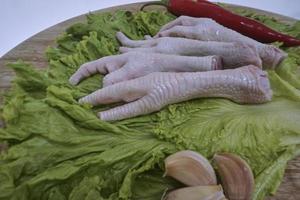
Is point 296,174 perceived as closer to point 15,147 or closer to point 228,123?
point 228,123

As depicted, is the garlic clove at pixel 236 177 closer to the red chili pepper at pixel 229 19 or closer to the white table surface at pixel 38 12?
the red chili pepper at pixel 229 19

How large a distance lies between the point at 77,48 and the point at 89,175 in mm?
728

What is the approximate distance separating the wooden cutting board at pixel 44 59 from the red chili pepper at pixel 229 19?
0.24 m

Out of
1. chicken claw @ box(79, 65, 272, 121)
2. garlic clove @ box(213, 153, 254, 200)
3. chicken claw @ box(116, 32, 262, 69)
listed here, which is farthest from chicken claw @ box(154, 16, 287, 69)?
garlic clove @ box(213, 153, 254, 200)

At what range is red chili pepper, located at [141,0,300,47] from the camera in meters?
1.93

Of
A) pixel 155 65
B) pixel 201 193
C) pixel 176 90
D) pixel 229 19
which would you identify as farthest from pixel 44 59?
pixel 201 193

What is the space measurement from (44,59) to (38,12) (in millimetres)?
1412

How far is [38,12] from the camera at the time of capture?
10.3 feet

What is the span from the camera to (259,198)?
1262 millimetres

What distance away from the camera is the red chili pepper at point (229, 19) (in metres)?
1.93

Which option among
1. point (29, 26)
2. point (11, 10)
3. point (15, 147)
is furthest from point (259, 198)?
point (11, 10)

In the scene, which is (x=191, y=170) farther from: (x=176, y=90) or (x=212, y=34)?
(x=212, y=34)

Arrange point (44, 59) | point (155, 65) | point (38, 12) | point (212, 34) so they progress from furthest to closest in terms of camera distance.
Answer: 1. point (38, 12)
2. point (44, 59)
3. point (212, 34)
4. point (155, 65)

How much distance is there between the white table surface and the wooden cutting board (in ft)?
2.88
